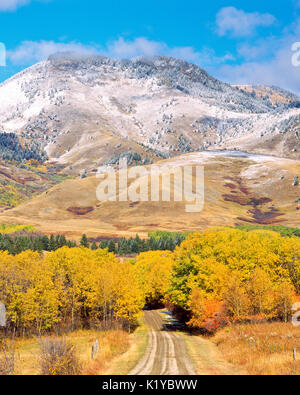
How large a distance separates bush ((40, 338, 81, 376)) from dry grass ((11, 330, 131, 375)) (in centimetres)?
102

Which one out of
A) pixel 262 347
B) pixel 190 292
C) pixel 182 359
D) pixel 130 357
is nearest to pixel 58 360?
pixel 130 357

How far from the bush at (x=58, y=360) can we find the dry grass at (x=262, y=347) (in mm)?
14234

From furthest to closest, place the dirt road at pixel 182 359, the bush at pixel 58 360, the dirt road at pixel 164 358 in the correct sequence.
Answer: the dirt road at pixel 182 359
the dirt road at pixel 164 358
the bush at pixel 58 360

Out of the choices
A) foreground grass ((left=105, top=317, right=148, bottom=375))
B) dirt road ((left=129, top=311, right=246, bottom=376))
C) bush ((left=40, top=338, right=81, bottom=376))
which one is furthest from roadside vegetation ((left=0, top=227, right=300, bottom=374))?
bush ((left=40, top=338, right=81, bottom=376))

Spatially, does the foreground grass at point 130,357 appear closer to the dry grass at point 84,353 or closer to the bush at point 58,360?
the dry grass at point 84,353

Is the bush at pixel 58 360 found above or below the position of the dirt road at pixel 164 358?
above

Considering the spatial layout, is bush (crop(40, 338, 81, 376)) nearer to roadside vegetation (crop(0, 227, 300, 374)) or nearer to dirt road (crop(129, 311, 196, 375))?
→ dirt road (crop(129, 311, 196, 375))

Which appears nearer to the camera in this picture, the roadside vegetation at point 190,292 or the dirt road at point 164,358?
the dirt road at point 164,358

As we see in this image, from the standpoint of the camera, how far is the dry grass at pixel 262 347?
28.2 m

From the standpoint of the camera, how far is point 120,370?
3088cm

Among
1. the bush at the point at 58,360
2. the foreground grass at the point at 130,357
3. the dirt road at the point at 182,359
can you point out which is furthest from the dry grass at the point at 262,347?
the bush at the point at 58,360

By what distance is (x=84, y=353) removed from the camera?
1574 inches

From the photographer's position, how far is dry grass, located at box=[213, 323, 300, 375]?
28.2 metres
